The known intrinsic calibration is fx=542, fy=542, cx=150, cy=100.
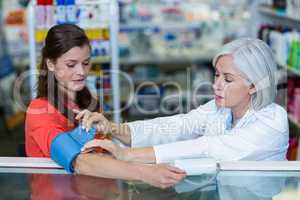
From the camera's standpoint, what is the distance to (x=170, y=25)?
6.08 metres

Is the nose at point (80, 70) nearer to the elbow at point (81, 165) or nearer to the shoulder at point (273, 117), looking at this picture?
the elbow at point (81, 165)

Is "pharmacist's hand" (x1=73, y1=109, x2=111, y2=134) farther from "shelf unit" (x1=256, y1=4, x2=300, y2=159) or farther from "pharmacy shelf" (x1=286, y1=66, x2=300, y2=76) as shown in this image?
"pharmacy shelf" (x1=286, y1=66, x2=300, y2=76)

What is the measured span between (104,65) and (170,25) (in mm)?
2371

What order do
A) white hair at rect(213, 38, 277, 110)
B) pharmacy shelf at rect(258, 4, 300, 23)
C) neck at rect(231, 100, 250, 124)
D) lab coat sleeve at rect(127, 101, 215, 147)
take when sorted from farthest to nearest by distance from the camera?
pharmacy shelf at rect(258, 4, 300, 23) < lab coat sleeve at rect(127, 101, 215, 147) < neck at rect(231, 100, 250, 124) < white hair at rect(213, 38, 277, 110)

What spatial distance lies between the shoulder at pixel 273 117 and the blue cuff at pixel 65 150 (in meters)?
0.70

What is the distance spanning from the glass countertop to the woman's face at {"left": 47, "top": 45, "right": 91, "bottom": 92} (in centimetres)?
60

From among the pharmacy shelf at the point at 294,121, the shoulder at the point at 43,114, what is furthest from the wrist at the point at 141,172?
the pharmacy shelf at the point at 294,121

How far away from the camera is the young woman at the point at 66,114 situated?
5.56ft

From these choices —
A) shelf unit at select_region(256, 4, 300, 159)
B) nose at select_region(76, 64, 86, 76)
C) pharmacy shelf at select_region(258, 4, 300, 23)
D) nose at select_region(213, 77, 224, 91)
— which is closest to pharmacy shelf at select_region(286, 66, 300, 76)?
shelf unit at select_region(256, 4, 300, 159)

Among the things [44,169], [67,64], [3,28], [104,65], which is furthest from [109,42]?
[3,28]

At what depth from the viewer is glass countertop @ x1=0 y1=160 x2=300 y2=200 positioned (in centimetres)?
168

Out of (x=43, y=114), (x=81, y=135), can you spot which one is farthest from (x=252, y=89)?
(x=43, y=114)

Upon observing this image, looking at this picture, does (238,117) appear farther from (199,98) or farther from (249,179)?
(199,98)

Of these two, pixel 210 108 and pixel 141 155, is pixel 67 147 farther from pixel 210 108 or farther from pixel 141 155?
pixel 210 108
